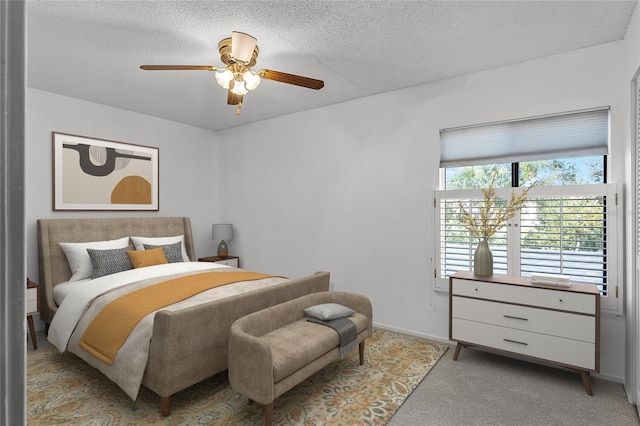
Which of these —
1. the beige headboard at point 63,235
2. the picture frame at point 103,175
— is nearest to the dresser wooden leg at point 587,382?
the beige headboard at point 63,235

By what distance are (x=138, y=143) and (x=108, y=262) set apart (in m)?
1.78

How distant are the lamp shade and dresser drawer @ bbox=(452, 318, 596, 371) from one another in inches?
134

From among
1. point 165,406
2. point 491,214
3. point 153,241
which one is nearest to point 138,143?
point 153,241

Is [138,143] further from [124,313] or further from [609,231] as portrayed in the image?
[609,231]

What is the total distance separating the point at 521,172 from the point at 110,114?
15.6ft

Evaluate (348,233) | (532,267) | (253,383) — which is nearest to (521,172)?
(532,267)

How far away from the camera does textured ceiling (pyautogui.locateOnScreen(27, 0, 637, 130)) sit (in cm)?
235

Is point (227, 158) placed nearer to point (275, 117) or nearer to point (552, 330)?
point (275, 117)

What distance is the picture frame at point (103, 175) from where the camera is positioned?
13.1ft

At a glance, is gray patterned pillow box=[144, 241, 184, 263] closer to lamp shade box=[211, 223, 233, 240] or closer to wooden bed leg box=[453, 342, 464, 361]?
lamp shade box=[211, 223, 233, 240]

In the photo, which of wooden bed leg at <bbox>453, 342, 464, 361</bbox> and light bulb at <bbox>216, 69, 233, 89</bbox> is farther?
wooden bed leg at <bbox>453, 342, 464, 361</bbox>

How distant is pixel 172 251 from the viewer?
14.2 feet

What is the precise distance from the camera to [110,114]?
14.5 ft

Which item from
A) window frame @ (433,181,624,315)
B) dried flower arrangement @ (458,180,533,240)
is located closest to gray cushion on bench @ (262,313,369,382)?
dried flower arrangement @ (458,180,533,240)
